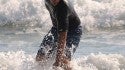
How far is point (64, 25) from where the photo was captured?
5.82 metres

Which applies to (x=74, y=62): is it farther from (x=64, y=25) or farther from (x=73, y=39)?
(x=64, y=25)

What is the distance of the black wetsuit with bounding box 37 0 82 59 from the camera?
5.80 metres

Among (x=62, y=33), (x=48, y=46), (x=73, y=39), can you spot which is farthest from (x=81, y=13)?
(x=62, y=33)

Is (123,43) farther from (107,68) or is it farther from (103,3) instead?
(103,3)

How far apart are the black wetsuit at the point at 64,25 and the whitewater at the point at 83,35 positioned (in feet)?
0.89

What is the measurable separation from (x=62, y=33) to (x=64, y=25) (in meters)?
0.12

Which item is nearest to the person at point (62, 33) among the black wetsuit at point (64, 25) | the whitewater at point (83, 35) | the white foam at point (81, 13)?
the black wetsuit at point (64, 25)

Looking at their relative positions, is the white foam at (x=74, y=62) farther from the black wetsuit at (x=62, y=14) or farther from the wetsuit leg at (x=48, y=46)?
the black wetsuit at (x=62, y=14)

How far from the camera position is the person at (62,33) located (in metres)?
5.80

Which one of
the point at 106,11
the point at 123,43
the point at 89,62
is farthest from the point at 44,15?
the point at 89,62

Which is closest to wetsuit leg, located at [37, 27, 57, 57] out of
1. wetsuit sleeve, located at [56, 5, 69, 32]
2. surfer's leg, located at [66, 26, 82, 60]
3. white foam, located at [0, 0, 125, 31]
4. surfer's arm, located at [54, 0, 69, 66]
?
surfer's leg, located at [66, 26, 82, 60]

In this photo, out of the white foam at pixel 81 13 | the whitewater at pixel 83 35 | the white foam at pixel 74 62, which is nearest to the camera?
the white foam at pixel 74 62

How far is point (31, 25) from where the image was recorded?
1585cm

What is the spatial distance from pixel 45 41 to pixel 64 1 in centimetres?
107
